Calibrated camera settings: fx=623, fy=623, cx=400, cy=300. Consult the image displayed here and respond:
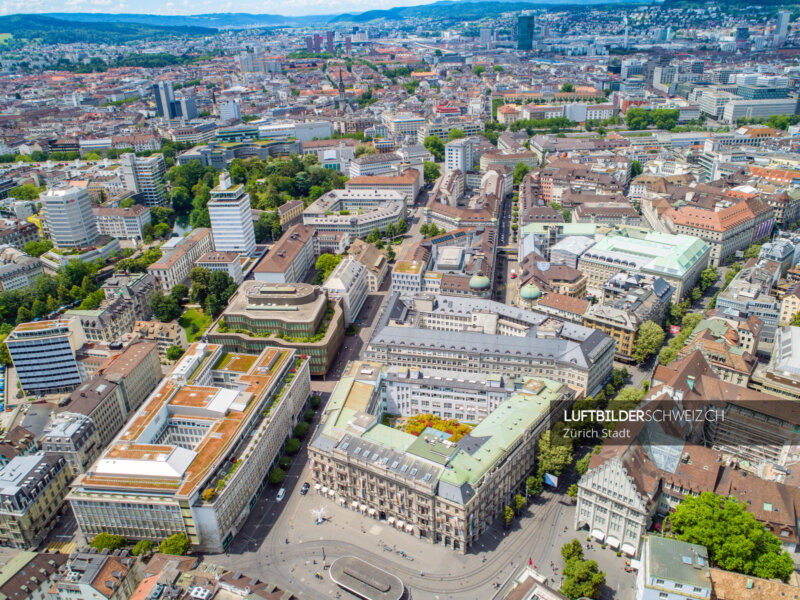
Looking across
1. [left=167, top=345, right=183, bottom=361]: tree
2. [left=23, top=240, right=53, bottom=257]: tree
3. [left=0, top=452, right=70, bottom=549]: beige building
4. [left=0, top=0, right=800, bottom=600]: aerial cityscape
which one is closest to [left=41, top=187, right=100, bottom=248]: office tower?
[left=23, top=240, right=53, bottom=257]: tree

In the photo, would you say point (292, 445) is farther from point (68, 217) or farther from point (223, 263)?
point (68, 217)

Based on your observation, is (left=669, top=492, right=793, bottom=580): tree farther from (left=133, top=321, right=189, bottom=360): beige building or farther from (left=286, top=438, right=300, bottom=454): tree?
(left=133, top=321, right=189, bottom=360): beige building

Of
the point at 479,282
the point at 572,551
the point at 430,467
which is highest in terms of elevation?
the point at 479,282

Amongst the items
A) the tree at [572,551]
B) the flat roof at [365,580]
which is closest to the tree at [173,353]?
the flat roof at [365,580]

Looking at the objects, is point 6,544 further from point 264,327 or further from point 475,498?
point 475,498

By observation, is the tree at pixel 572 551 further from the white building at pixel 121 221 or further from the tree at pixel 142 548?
the white building at pixel 121 221

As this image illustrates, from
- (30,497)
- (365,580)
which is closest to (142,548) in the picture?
(30,497)
